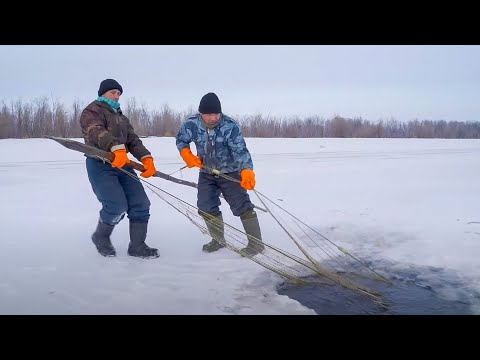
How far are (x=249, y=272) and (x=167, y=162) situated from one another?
916 centimetres

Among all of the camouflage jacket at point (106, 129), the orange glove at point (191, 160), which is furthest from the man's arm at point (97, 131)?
the orange glove at point (191, 160)

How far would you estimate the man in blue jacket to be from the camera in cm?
429

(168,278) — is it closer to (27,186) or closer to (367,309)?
(367,309)

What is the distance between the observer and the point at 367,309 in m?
3.13

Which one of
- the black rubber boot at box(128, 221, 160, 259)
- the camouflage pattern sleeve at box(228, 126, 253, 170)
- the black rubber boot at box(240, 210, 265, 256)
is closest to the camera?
the black rubber boot at box(128, 221, 160, 259)

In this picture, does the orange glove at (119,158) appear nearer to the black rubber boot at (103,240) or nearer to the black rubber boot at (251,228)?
the black rubber boot at (103,240)

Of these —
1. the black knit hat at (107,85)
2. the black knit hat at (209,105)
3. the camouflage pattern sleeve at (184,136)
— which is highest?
the black knit hat at (107,85)

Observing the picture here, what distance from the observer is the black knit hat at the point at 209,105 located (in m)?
4.11

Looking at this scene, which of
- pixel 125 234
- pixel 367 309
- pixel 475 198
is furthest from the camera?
pixel 475 198

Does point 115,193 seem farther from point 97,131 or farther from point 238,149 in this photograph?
point 238,149

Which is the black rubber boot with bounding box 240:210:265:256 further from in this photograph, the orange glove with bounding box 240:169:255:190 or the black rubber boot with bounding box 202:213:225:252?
the orange glove with bounding box 240:169:255:190

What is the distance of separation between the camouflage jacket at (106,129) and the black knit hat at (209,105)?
79 cm

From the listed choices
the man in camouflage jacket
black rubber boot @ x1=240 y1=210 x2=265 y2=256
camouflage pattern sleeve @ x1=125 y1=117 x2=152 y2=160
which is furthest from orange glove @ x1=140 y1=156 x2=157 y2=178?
black rubber boot @ x1=240 y1=210 x2=265 y2=256
